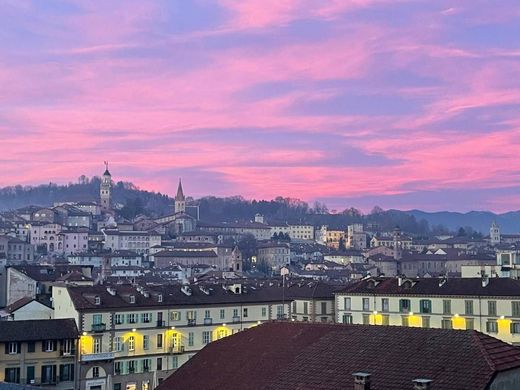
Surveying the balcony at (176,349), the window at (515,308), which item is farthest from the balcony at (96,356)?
the window at (515,308)

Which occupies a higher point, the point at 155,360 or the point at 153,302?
the point at 153,302

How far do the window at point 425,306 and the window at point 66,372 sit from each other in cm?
3046

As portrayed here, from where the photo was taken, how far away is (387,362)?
27.9 m

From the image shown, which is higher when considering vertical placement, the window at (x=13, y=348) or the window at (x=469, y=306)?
the window at (x=469, y=306)

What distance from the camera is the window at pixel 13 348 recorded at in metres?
53.8

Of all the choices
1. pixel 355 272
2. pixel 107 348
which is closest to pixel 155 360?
pixel 107 348

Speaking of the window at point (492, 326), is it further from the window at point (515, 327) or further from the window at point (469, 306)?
the window at point (469, 306)

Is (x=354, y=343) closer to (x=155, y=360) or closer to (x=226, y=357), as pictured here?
(x=226, y=357)

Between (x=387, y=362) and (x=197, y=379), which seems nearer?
(x=387, y=362)

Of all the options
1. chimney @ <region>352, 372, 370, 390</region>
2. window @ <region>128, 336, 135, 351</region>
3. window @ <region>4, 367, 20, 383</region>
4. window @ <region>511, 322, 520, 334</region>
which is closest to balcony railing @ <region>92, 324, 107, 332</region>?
window @ <region>128, 336, 135, 351</region>

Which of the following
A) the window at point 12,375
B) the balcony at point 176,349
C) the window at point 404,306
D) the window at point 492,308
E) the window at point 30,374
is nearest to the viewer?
the window at point 12,375

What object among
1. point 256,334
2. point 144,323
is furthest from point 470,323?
point 256,334

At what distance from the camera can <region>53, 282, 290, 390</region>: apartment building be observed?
193ft

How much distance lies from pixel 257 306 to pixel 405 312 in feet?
44.0
